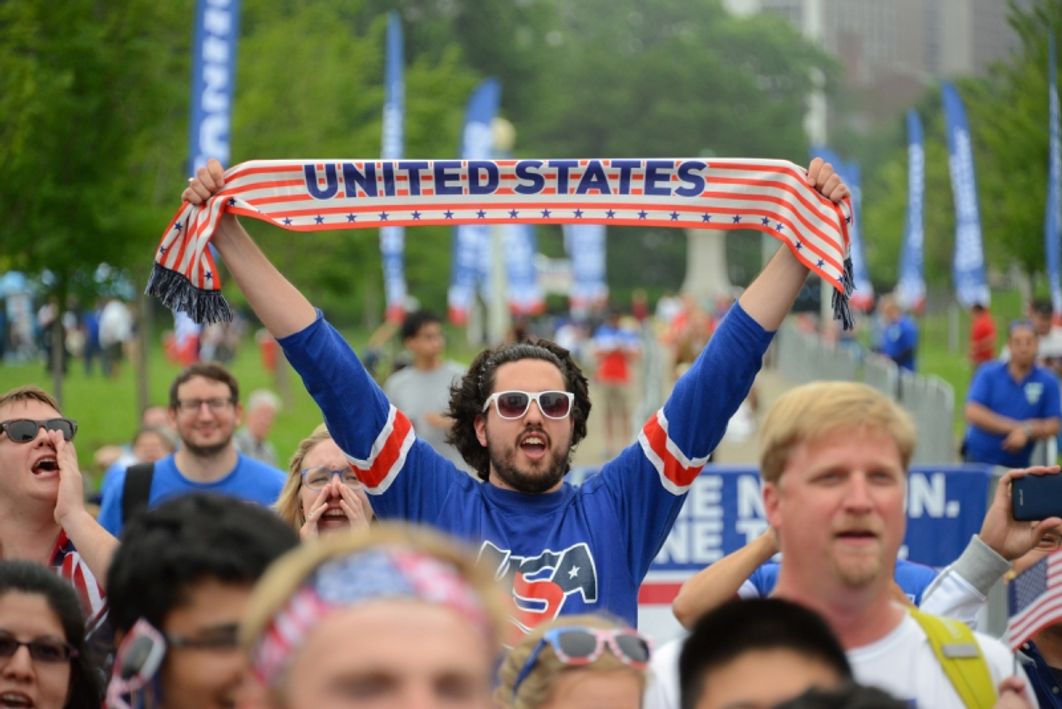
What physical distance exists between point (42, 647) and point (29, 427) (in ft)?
6.17

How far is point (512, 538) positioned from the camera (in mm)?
5258

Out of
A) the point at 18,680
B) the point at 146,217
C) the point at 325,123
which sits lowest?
the point at 18,680

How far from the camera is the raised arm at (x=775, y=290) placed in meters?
5.19

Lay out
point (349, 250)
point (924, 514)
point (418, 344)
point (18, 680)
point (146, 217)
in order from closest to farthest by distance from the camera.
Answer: point (18, 680)
point (924, 514)
point (418, 344)
point (146, 217)
point (349, 250)

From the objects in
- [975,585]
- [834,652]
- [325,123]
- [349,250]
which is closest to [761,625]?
[834,652]

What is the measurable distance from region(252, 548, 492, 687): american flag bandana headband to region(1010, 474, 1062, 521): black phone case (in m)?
2.51

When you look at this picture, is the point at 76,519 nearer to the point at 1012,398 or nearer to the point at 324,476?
the point at 324,476

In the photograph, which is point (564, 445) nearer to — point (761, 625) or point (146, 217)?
point (761, 625)

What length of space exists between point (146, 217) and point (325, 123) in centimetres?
1049

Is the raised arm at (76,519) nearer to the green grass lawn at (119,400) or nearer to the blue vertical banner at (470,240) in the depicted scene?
the green grass lawn at (119,400)

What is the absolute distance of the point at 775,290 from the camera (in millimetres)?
5230

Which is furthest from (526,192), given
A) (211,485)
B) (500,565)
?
(211,485)

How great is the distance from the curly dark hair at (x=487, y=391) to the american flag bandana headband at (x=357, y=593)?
315 centimetres

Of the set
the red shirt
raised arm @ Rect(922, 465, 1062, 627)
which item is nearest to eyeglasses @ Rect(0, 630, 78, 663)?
raised arm @ Rect(922, 465, 1062, 627)
